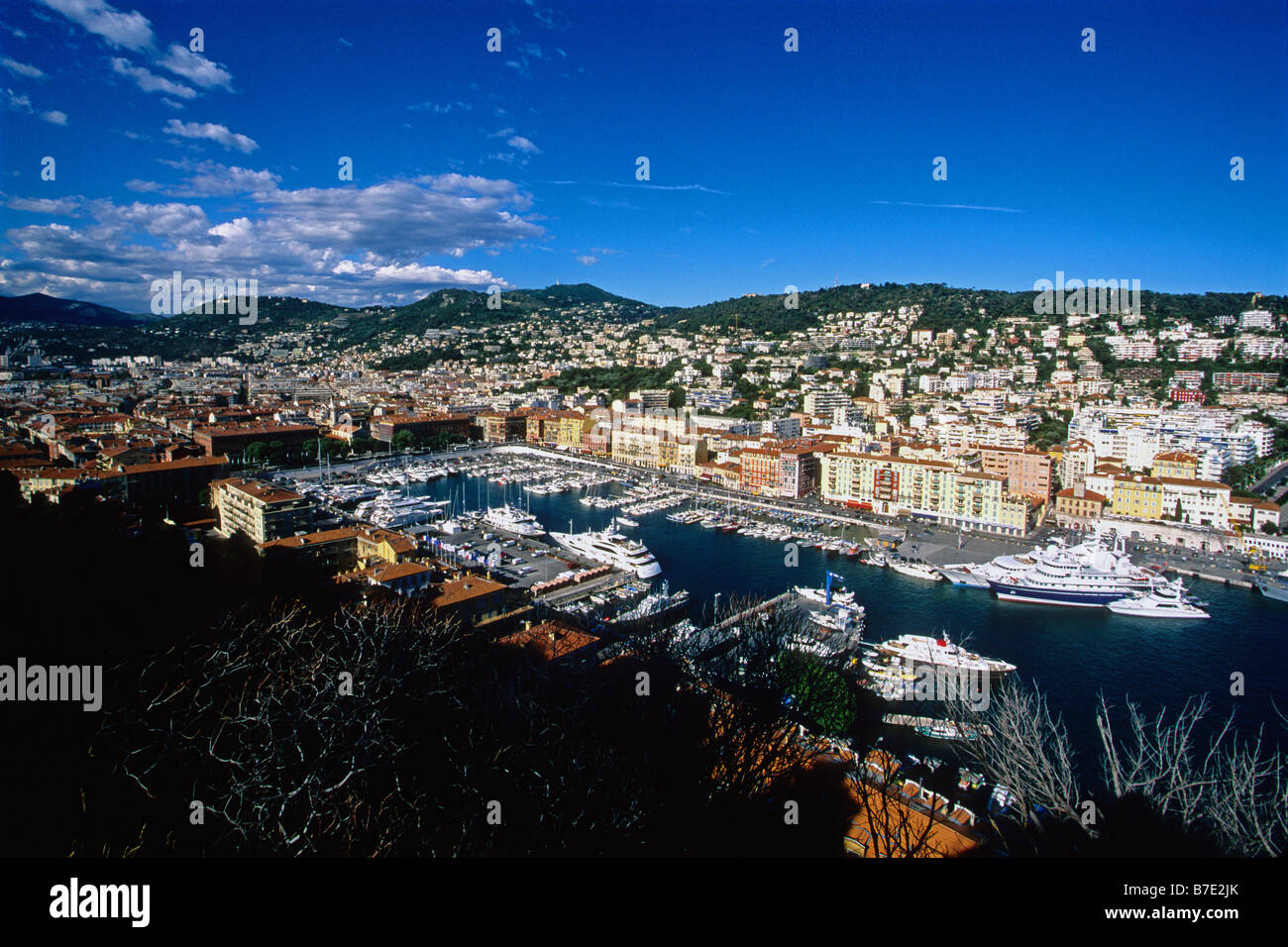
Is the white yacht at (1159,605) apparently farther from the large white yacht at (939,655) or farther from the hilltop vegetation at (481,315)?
the hilltop vegetation at (481,315)

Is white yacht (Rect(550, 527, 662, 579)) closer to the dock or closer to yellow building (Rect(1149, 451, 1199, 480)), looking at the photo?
the dock

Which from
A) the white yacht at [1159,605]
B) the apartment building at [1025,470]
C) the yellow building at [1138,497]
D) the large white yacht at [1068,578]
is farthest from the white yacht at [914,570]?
the yellow building at [1138,497]

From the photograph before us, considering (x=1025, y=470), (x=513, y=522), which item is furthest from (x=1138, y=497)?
(x=513, y=522)

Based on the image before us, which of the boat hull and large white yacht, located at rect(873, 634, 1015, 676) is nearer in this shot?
large white yacht, located at rect(873, 634, 1015, 676)

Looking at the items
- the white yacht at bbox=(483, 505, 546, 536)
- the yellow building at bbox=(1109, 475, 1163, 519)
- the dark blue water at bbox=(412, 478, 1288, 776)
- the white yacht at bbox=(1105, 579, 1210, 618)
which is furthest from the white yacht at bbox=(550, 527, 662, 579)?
the yellow building at bbox=(1109, 475, 1163, 519)

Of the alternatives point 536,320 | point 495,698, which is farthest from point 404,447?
point 536,320
